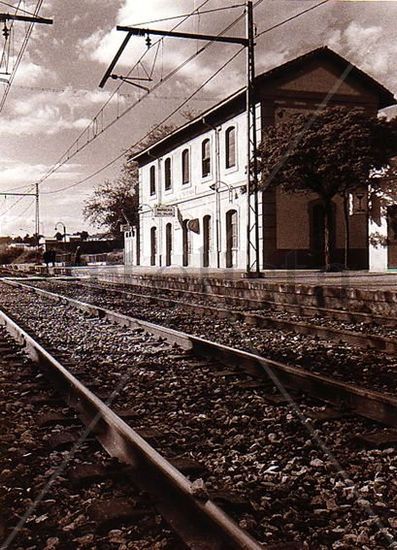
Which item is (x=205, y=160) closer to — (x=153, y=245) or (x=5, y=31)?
(x=153, y=245)

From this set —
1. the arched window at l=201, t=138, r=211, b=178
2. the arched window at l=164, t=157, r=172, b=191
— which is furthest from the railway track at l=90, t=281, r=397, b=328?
the arched window at l=164, t=157, r=172, b=191

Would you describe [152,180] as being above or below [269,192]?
above

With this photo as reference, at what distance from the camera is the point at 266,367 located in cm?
584

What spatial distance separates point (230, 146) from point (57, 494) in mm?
26988

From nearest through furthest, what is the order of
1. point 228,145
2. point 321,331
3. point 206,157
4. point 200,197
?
1. point 321,331
2. point 228,145
3. point 206,157
4. point 200,197

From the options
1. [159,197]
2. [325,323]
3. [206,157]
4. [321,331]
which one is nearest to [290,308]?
[325,323]

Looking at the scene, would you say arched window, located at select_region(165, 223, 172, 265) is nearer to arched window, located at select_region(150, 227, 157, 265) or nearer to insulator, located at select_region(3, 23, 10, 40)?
arched window, located at select_region(150, 227, 157, 265)

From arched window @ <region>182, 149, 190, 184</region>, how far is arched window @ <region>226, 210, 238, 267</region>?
20.0 ft

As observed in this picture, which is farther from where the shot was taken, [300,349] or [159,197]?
[159,197]

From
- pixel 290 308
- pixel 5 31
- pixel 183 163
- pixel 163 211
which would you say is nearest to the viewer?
pixel 290 308

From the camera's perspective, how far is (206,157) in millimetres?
31766

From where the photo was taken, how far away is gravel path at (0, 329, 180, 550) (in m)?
2.66

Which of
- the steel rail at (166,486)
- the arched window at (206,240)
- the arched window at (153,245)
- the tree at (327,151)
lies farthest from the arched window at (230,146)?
the steel rail at (166,486)

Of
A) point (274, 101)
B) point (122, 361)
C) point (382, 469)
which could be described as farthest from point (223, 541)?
point (274, 101)
